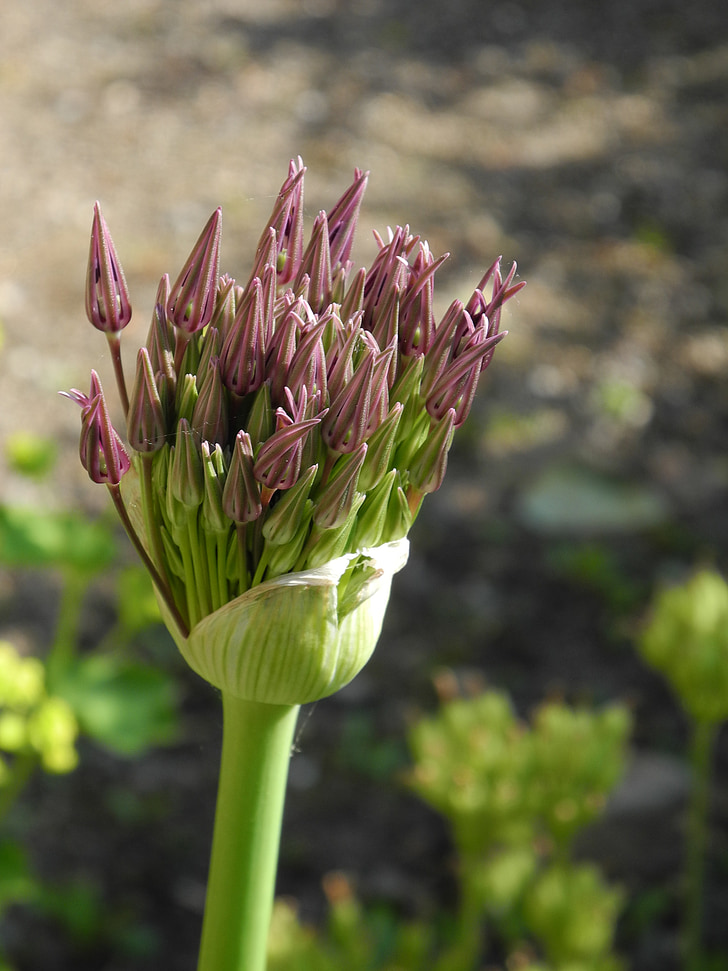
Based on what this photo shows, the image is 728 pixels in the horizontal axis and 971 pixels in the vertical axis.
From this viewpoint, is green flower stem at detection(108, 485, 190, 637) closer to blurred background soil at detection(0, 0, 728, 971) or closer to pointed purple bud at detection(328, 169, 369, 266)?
pointed purple bud at detection(328, 169, 369, 266)

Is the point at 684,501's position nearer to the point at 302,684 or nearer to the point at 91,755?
the point at 91,755

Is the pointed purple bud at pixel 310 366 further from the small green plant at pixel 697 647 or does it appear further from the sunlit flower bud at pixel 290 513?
the small green plant at pixel 697 647

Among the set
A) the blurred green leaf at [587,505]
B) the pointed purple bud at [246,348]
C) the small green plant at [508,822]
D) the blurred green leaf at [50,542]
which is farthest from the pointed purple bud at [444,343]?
the blurred green leaf at [587,505]

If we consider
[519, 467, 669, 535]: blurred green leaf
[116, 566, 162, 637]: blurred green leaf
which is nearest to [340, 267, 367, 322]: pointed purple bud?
[116, 566, 162, 637]: blurred green leaf

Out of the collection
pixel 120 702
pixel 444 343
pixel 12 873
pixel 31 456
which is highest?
pixel 31 456

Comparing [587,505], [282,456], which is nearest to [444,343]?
[282,456]

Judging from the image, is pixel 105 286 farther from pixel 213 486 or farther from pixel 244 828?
pixel 244 828
